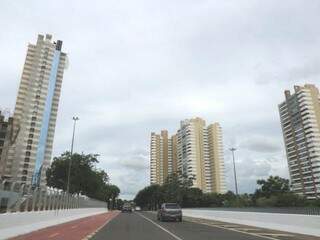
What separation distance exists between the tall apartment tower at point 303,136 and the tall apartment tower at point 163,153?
4172cm

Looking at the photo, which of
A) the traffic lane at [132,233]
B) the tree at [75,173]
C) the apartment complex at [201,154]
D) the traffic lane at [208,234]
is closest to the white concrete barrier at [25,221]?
the traffic lane at [132,233]

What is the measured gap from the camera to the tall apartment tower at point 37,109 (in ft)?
453

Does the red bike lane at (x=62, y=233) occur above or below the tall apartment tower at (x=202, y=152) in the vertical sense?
below

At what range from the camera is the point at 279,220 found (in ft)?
74.0

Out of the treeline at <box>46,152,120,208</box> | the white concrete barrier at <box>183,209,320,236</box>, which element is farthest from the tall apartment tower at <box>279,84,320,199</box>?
the white concrete barrier at <box>183,209,320,236</box>

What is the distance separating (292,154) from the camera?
131 meters

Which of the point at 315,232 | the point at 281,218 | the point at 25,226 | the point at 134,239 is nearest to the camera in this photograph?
the point at 134,239

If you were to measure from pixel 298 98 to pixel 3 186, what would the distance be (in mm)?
119535

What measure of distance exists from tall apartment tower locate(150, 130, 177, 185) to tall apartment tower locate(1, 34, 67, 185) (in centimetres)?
4082

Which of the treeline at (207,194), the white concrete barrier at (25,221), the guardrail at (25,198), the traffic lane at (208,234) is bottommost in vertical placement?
the traffic lane at (208,234)

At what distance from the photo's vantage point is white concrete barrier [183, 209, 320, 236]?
1817cm

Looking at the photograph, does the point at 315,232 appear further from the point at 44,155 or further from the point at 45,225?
the point at 44,155

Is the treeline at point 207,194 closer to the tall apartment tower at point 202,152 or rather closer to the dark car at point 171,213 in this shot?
the tall apartment tower at point 202,152

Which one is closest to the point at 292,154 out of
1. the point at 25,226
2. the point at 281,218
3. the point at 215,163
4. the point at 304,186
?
the point at 304,186
